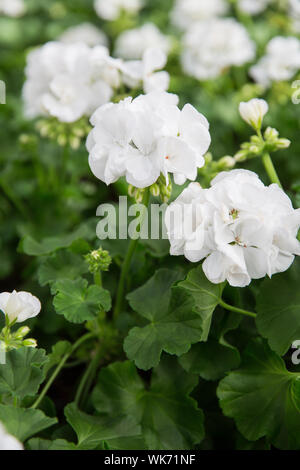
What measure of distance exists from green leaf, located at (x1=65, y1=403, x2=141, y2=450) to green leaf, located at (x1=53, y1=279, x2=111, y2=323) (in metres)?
0.28

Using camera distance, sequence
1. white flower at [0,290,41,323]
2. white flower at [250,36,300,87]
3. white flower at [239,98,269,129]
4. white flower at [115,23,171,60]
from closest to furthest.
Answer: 1. white flower at [0,290,41,323]
2. white flower at [239,98,269,129]
3. white flower at [250,36,300,87]
4. white flower at [115,23,171,60]

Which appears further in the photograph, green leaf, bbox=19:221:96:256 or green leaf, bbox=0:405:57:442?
green leaf, bbox=19:221:96:256

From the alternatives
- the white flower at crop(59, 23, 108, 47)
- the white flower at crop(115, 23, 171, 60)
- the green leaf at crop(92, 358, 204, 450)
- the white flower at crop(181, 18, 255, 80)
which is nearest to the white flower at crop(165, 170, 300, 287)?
the green leaf at crop(92, 358, 204, 450)

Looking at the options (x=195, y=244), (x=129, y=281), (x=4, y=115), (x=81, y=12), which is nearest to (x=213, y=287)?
(x=195, y=244)

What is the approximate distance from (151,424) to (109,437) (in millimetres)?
183

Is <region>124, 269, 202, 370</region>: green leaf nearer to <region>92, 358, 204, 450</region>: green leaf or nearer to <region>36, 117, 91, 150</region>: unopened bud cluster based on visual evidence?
<region>92, 358, 204, 450</region>: green leaf

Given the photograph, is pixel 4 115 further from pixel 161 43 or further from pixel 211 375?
pixel 211 375

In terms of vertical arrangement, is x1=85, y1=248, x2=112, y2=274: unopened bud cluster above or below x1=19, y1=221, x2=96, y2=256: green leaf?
above

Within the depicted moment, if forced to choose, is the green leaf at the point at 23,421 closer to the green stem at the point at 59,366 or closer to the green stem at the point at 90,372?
the green stem at the point at 59,366

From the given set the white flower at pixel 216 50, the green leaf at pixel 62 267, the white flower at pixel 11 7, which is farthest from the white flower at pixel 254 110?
the white flower at pixel 11 7

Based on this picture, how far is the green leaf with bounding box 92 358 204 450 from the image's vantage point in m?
1.57

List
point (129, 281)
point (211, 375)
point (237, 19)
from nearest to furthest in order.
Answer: point (211, 375) < point (129, 281) < point (237, 19)

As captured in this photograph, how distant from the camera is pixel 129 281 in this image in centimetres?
185

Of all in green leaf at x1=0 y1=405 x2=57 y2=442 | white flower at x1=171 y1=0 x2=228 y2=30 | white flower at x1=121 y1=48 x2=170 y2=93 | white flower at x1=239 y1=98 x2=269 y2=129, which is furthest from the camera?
white flower at x1=171 y1=0 x2=228 y2=30
